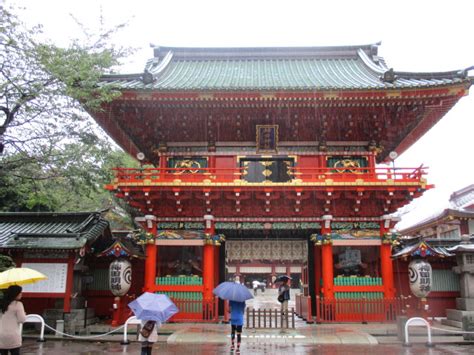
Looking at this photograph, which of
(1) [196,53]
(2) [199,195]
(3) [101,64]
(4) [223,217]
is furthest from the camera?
(1) [196,53]

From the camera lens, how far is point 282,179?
16375mm

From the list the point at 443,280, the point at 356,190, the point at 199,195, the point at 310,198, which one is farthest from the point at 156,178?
the point at 443,280

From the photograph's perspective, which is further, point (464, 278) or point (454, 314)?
point (454, 314)

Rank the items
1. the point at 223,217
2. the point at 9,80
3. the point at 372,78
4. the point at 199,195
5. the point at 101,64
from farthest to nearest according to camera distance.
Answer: the point at 372,78 < the point at 223,217 < the point at 199,195 < the point at 101,64 < the point at 9,80

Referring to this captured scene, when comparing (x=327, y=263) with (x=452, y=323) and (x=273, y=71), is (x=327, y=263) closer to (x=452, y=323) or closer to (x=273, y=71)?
(x=452, y=323)

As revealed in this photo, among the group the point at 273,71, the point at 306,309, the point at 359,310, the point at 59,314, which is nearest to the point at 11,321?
the point at 59,314

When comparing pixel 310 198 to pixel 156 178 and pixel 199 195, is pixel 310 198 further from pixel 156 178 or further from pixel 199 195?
pixel 156 178

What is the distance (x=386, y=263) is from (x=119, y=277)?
9907mm

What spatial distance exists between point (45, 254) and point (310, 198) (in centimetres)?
977

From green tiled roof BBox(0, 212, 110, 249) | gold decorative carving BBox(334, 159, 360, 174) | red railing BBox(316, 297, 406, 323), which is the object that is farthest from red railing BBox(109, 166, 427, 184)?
red railing BBox(316, 297, 406, 323)

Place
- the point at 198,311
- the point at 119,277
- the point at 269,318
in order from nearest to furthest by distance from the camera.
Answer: the point at 269,318 → the point at 119,277 → the point at 198,311

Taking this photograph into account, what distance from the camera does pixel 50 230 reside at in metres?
15.7

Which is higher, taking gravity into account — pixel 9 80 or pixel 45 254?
pixel 9 80

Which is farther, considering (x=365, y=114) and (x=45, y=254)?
(x=365, y=114)
